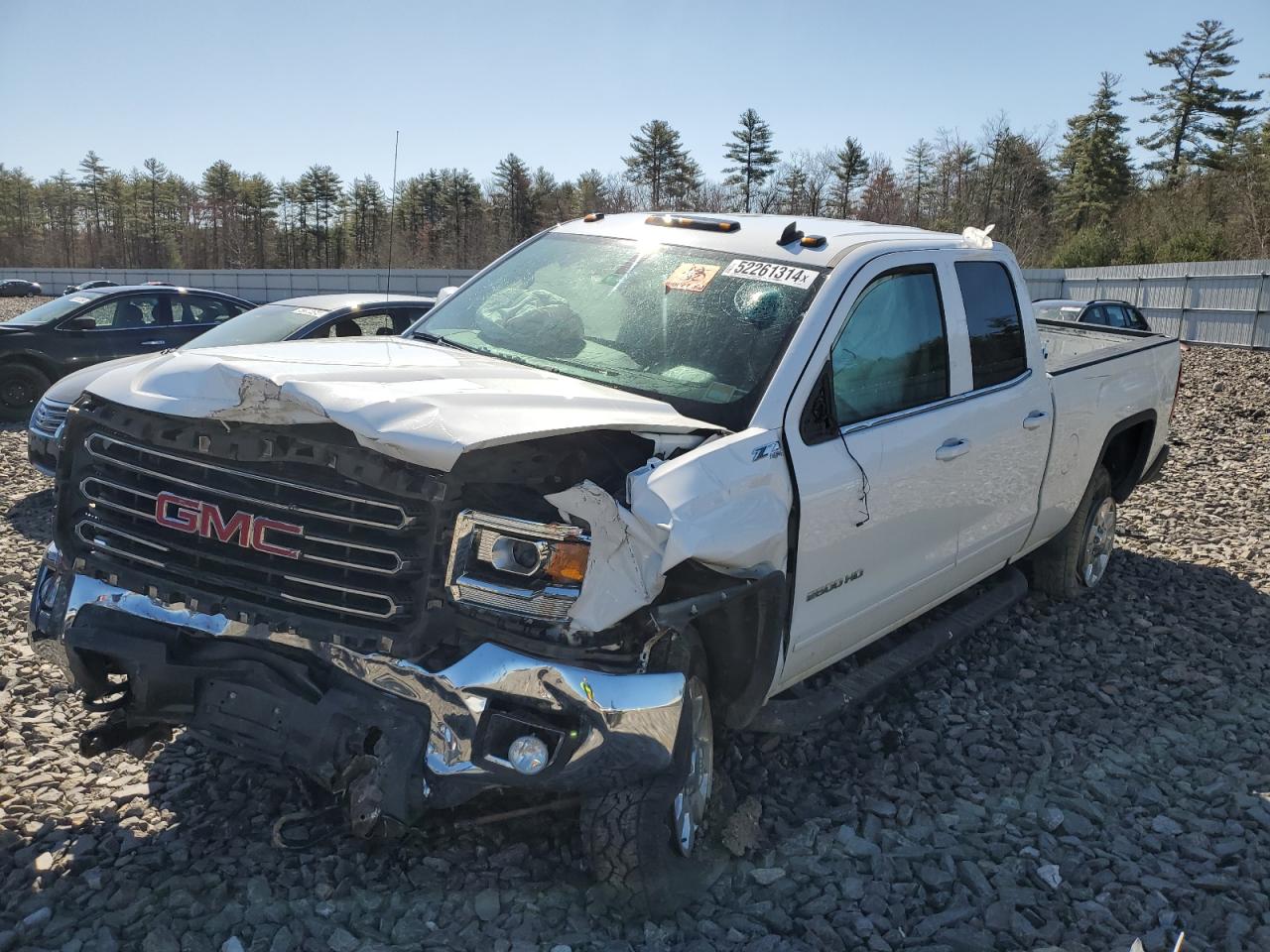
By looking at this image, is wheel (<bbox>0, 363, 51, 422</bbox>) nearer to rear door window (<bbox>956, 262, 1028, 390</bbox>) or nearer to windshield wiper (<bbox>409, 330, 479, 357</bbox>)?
windshield wiper (<bbox>409, 330, 479, 357</bbox>)

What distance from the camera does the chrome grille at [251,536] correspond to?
8.42 ft

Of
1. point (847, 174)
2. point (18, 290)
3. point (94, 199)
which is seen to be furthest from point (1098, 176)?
point (94, 199)

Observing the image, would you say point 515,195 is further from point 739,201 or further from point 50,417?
point 50,417

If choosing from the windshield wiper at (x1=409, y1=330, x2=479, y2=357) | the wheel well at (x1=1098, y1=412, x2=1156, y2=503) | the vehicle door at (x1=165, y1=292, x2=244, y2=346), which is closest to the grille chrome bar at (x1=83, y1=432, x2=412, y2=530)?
the windshield wiper at (x1=409, y1=330, x2=479, y2=357)

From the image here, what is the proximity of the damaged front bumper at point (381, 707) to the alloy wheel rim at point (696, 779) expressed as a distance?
31 cm

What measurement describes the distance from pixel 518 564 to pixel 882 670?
80.3 inches

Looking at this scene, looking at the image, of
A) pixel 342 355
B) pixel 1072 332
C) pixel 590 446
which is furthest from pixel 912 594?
pixel 1072 332

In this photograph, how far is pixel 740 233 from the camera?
408 centimetres

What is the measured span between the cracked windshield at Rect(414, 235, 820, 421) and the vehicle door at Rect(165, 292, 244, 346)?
8.89 meters

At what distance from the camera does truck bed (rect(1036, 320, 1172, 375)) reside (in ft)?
19.0

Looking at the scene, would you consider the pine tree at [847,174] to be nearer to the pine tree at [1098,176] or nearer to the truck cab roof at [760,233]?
the pine tree at [1098,176]

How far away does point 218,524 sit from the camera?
272 cm

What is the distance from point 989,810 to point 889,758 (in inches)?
17.7

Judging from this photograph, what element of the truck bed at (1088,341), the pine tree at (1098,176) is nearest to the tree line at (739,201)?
the pine tree at (1098,176)
